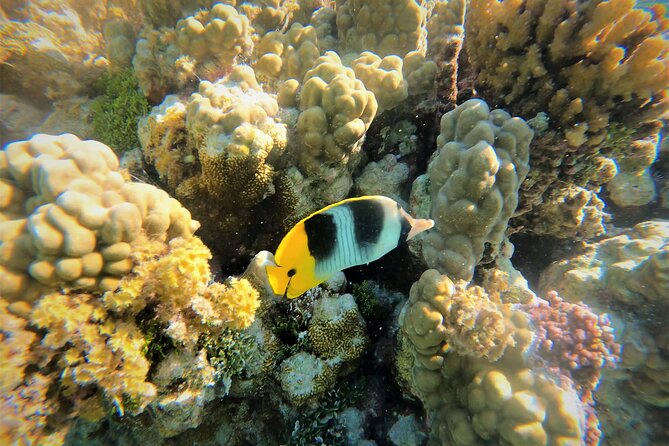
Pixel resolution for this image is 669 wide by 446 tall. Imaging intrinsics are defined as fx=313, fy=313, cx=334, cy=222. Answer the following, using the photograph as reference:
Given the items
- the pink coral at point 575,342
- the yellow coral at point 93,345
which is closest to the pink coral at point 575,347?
the pink coral at point 575,342

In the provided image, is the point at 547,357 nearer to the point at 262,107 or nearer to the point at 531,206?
the point at 531,206

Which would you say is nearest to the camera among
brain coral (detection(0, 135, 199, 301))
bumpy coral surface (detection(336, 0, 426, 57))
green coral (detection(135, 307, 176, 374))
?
brain coral (detection(0, 135, 199, 301))

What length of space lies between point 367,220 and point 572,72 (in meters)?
2.92

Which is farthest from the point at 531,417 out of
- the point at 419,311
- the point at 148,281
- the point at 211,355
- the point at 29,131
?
the point at 29,131

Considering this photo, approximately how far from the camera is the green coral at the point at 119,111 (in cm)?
413

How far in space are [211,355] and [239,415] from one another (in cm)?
120

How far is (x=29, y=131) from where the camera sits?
204 inches

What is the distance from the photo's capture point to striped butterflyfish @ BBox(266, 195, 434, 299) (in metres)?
1.92

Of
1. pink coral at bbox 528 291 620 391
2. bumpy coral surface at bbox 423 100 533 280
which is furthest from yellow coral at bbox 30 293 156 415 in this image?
pink coral at bbox 528 291 620 391

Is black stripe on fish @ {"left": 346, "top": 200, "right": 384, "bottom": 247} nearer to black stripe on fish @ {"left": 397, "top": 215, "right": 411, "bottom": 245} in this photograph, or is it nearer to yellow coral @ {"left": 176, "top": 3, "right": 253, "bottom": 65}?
black stripe on fish @ {"left": 397, "top": 215, "right": 411, "bottom": 245}

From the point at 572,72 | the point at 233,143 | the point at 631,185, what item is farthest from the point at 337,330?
the point at 631,185

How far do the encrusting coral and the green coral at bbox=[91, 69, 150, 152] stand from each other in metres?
4.36

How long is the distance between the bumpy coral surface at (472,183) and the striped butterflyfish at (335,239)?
1255 mm

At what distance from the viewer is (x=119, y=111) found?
4336 millimetres
